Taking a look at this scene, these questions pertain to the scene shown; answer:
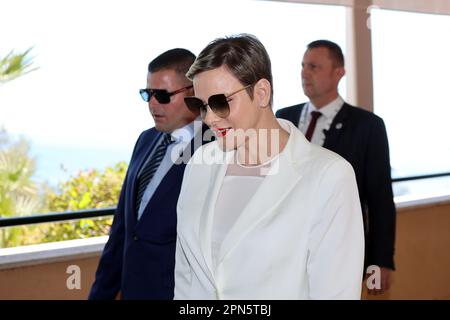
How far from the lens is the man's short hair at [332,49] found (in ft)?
12.5

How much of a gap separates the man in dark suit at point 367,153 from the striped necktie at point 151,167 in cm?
119

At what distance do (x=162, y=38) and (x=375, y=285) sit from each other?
51677 millimetres

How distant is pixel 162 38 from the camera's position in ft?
176

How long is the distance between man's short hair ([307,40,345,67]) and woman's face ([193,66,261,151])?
87.1 inches

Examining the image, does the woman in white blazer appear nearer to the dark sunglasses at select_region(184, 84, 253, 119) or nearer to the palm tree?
the dark sunglasses at select_region(184, 84, 253, 119)

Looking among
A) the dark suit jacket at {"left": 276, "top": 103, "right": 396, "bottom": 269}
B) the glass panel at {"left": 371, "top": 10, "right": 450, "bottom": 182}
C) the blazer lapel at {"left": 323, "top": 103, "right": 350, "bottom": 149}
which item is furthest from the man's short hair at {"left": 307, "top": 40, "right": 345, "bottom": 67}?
the glass panel at {"left": 371, "top": 10, "right": 450, "bottom": 182}

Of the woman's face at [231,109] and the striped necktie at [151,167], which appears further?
the striped necktie at [151,167]

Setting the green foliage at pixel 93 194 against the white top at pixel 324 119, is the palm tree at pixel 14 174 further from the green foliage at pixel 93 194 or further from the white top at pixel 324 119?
the white top at pixel 324 119

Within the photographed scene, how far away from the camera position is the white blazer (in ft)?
5.13

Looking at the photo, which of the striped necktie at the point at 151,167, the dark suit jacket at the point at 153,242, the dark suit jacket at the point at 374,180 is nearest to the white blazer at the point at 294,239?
the dark suit jacket at the point at 153,242

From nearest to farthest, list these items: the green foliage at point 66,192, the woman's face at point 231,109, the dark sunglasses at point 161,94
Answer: the woman's face at point 231,109, the dark sunglasses at point 161,94, the green foliage at point 66,192

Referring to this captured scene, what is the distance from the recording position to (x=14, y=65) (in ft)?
34.9

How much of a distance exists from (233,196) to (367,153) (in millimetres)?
1831

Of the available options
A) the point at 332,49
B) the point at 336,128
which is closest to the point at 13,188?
the point at 332,49
